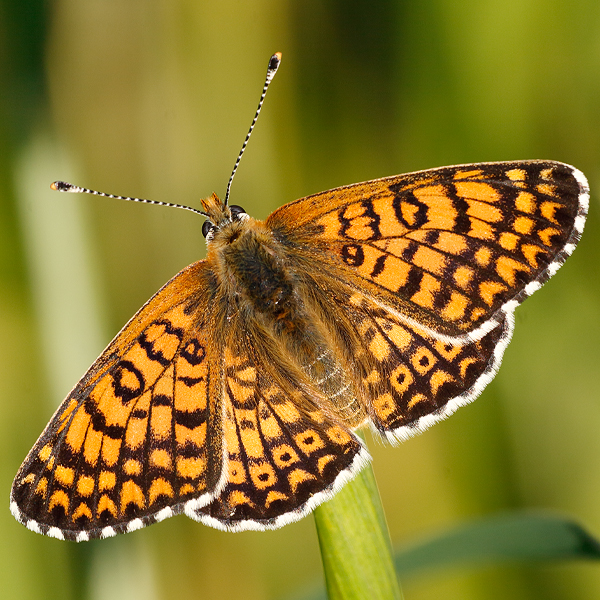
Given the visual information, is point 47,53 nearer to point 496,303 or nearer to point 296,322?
point 296,322

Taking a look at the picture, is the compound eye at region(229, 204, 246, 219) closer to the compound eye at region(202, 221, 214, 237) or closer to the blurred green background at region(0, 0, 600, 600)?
the compound eye at region(202, 221, 214, 237)

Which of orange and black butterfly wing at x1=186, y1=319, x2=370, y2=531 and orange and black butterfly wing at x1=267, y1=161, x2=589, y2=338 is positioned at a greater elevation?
orange and black butterfly wing at x1=267, y1=161, x2=589, y2=338

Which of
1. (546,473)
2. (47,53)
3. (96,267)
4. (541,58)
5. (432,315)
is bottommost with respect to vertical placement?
(546,473)

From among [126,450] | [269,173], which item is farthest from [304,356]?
[269,173]

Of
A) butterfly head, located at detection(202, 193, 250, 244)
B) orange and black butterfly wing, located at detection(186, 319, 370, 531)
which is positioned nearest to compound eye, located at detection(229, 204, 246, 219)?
butterfly head, located at detection(202, 193, 250, 244)

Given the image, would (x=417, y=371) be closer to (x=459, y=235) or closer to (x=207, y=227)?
(x=459, y=235)

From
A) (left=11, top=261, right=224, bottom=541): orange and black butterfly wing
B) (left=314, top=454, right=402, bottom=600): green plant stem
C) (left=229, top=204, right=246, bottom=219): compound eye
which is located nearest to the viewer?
(left=314, top=454, right=402, bottom=600): green plant stem

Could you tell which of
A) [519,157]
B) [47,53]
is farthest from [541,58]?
[47,53]
